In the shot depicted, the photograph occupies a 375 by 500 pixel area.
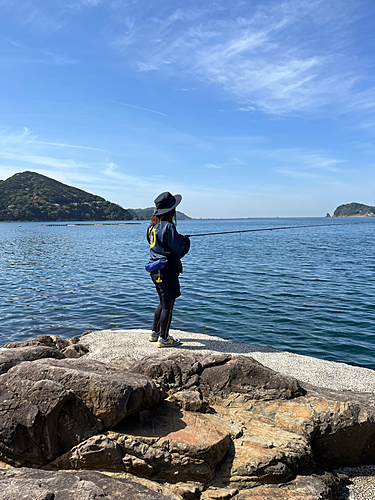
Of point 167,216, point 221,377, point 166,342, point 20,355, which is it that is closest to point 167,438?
point 221,377

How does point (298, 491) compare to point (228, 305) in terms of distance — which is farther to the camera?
point (228, 305)

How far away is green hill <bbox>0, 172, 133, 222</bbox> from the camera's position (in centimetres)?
15475

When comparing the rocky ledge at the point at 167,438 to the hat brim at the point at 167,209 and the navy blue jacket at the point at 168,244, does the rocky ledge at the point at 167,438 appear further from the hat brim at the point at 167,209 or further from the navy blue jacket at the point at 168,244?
the hat brim at the point at 167,209

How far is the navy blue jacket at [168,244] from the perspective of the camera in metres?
6.73

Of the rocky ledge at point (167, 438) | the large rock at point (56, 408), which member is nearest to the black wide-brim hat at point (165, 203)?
the rocky ledge at point (167, 438)

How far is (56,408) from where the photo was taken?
138 inches

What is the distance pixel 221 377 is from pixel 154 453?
1429 mm

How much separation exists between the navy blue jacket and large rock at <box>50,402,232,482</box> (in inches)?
144

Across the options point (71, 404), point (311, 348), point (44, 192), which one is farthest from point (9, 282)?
point (44, 192)

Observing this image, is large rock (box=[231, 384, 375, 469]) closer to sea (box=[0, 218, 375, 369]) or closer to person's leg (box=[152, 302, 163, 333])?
person's leg (box=[152, 302, 163, 333])

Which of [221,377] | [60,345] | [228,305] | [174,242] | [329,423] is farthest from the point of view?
[228,305]

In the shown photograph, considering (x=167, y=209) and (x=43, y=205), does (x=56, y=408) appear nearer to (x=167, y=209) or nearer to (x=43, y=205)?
A: (x=167, y=209)

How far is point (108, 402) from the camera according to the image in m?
3.55

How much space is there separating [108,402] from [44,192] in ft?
643
